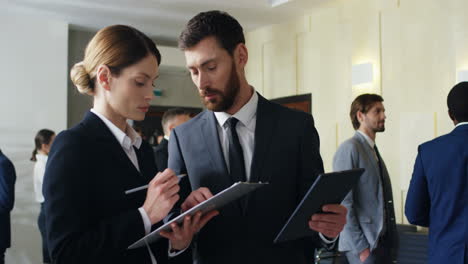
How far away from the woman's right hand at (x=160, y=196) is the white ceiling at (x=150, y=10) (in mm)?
5545

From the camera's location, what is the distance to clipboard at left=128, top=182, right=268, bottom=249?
1.30m

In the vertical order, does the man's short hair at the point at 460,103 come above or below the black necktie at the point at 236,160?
above

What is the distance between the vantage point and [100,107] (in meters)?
1.54

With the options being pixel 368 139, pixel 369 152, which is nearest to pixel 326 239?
pixel 369 152

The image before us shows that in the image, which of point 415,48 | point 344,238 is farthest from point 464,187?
point 415,48

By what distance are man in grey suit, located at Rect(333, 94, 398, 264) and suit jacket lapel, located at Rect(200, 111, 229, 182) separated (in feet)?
7.35

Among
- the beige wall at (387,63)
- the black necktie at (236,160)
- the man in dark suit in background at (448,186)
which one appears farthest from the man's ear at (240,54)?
the beige wall at (387,63)

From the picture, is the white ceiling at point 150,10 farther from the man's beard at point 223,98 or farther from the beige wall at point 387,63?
the man's beard at point 223,98

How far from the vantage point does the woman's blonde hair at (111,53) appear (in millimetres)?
1490

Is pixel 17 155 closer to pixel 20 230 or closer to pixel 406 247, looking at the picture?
pixel 20 230

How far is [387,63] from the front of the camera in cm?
589

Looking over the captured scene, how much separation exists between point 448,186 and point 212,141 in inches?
61.4

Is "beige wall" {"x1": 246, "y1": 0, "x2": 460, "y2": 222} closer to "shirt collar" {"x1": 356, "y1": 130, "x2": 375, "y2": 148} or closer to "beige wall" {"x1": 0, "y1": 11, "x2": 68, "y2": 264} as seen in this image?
"shirt collar" {"x1": 356, "y1": 130, "x2": 375, "y2": 148}

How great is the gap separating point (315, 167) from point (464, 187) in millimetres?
1354
